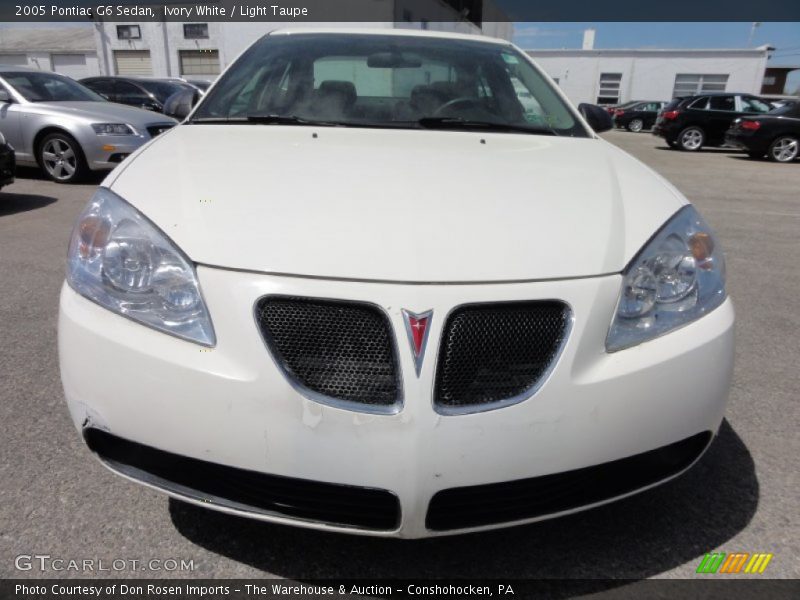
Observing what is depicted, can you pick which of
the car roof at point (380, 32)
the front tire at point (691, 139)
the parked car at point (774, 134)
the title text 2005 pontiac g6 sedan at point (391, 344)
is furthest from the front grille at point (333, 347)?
the front tire at point (691, 139)

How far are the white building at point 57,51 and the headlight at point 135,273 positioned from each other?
3443 centimetres

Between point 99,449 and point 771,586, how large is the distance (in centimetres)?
Answer: 181

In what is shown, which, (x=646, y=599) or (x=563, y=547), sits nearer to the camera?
(x=646, y=599)

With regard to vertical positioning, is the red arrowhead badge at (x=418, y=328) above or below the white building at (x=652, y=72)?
above

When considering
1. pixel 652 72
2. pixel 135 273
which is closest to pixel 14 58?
pixel 652 72

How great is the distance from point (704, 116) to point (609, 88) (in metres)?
22.9

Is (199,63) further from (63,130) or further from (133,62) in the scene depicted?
(63,130)

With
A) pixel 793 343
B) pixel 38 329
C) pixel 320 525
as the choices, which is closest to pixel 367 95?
pixel 320 525

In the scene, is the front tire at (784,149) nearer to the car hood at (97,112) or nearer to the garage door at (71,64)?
the car hood at (97,112)

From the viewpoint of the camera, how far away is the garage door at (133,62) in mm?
28614

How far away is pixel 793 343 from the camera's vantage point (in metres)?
3.32

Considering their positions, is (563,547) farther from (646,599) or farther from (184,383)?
(184,383)

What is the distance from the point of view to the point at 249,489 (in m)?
1.49

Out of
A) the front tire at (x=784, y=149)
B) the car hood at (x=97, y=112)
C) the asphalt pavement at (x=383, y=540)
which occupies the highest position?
the car hood at (x=97, y=112)
